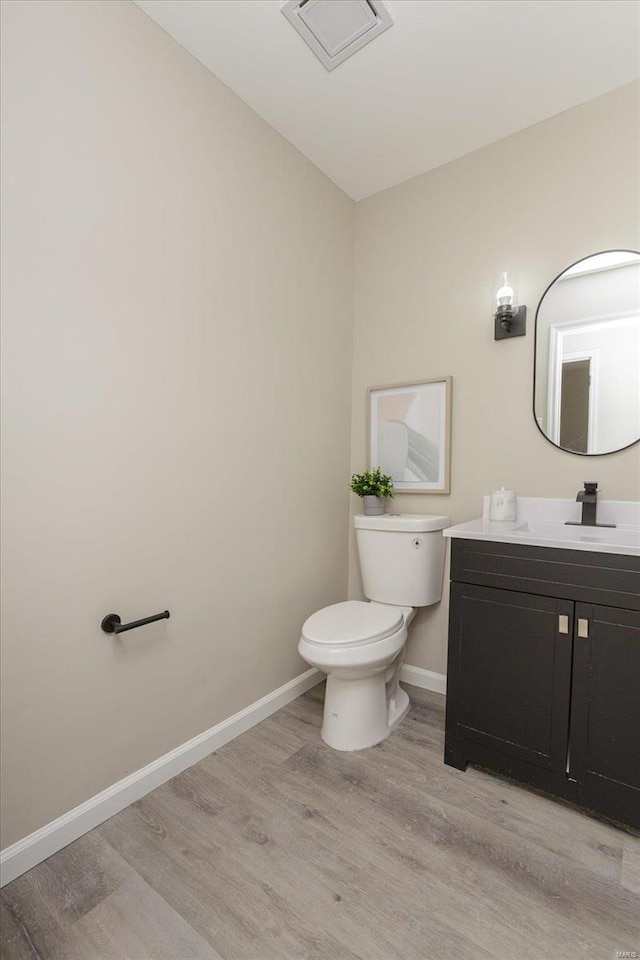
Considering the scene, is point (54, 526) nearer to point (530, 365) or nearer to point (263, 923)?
point (263, 923)

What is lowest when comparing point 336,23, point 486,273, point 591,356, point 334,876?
point 334,876

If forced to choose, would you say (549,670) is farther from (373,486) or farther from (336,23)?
(336,23)

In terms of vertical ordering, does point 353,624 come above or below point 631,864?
above

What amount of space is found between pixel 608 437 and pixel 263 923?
1.92 meters

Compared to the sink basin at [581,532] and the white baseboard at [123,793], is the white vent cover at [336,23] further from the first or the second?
the white baseboard at [123,793]

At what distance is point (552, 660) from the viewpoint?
4.86ft

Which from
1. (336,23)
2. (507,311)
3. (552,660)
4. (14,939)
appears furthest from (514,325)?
A: (14,939)

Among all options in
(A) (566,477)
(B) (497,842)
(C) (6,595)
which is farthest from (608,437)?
(C) (6,595)

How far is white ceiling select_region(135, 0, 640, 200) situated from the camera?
4.97 feet

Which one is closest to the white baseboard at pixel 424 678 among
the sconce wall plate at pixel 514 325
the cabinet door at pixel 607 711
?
the cabinet door at pixel 607 711

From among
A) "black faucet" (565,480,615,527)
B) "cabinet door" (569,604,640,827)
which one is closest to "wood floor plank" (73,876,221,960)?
"cabinet door" (569,604,640,827)

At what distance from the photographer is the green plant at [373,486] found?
2.27 m

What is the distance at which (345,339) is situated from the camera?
2.51 metres

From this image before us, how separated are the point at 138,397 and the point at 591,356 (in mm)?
1757
